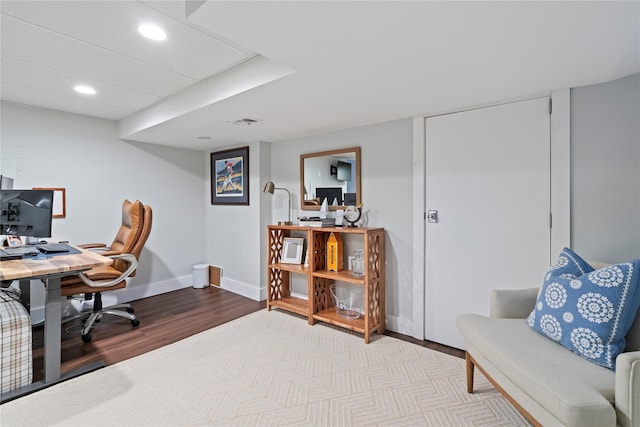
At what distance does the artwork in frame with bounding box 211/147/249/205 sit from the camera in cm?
393

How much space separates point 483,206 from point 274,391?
6.58 ft

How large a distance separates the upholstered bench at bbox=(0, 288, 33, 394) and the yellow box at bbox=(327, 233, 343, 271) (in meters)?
2.27

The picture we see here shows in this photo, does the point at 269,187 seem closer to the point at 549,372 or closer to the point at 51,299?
the point at 51,299

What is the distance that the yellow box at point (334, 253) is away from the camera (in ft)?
9.89

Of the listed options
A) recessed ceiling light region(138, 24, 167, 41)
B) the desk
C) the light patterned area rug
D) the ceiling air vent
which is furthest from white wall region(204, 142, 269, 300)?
recessed ceiling light region(138, 24, 167, 41)

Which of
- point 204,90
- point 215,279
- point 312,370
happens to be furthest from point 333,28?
point 215,279

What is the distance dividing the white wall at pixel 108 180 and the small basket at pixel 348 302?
241 centimetres

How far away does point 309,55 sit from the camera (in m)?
1.55

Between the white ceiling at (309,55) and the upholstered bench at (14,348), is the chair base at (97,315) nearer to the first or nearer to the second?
the upholstered bench at (14,348)

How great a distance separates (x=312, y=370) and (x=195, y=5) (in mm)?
2218

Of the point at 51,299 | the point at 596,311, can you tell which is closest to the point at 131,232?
the point at 51,299

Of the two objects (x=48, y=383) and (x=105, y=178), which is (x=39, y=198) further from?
(x=48, y=383)

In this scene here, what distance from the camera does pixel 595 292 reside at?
4.72 ft

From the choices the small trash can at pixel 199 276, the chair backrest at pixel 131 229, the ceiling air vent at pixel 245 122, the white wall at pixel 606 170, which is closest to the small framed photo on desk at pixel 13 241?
the chair backrest at pixel 131 229
